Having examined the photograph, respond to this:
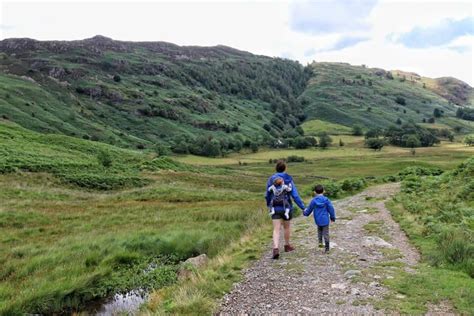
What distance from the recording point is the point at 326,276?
11.7 metres

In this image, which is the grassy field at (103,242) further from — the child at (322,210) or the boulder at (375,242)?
the boulder at (375,242)

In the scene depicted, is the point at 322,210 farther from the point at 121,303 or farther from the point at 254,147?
the point at 254,147

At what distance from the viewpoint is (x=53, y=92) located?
18675 centimetres

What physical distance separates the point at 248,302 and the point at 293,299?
3.84 ft

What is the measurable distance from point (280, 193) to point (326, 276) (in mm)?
3430

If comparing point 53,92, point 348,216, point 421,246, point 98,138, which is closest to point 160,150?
point 98,138

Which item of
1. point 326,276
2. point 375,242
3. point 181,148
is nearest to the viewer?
point 326,276

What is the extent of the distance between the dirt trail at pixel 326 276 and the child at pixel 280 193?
187 centimetres

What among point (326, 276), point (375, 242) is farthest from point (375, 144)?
point (326, 276)

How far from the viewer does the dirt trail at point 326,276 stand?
9648 mm

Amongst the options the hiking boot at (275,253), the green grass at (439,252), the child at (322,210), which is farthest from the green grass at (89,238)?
the green grass at (439,252)

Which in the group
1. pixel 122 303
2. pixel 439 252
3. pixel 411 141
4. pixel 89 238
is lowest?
pixel 122 303

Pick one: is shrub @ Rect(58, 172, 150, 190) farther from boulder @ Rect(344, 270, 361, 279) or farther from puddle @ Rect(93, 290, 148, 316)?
boulder @ Rect(344, 270, 361, 279)

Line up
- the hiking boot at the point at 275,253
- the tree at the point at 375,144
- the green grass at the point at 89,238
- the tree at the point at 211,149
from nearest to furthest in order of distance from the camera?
the green grass at the point at 89,238
the hiking boot at the point at 275,253
the tree at the point at 211,149
the tree at the point at 375,144
